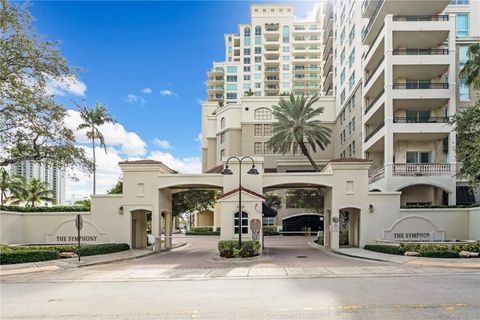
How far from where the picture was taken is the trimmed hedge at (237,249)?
22.1m

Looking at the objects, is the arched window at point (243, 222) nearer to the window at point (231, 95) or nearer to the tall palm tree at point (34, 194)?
the tall palm tree at point (34, 194)

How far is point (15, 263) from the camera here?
747 inches

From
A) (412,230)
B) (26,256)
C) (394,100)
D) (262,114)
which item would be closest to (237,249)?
(26,256)

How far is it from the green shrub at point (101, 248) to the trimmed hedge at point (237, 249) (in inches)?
286

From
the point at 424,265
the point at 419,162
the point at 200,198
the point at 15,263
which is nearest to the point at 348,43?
the point at 419,162

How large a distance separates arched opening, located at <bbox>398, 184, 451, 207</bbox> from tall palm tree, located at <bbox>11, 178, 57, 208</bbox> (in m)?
45.1

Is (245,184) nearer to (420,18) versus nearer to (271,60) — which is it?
(420,18)

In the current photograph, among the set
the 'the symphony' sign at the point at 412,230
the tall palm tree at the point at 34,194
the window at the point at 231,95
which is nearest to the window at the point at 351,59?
the 'the symphony' sign at the point at 412,230

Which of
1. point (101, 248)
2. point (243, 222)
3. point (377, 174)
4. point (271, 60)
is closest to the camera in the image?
point (101, 248)

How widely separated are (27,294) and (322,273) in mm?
10792

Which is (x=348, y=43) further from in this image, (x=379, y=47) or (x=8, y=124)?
(x=8, y=124)

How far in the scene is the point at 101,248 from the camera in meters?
23.6

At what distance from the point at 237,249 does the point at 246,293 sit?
10.6m

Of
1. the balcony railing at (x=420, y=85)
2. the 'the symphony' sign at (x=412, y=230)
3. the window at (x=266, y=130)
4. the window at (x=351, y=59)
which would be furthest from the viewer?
the window at (x=266, y=130)
